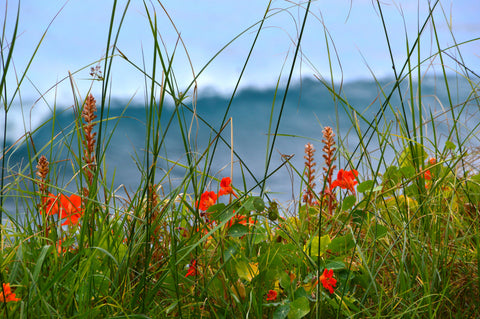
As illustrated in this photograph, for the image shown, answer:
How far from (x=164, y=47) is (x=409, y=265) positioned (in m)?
1.53

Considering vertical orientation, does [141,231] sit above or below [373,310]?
above

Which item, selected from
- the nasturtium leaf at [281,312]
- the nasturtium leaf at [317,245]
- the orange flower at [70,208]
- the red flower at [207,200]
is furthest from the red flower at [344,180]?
the orange flower at [70,208]

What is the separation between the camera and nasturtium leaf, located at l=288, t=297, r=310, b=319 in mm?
1764

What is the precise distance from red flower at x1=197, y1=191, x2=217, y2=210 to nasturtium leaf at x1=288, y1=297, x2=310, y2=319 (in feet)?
2.14

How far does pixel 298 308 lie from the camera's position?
1.79 m

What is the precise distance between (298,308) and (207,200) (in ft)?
2.33

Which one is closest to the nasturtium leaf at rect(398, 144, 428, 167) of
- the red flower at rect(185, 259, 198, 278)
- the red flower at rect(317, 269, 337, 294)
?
the red flower at rect(317, 269, 337, 294)

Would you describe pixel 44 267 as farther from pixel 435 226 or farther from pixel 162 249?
pixel 435 226

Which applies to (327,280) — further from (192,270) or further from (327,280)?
(192,270)

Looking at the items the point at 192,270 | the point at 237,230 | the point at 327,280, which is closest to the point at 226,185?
the point at 237,230

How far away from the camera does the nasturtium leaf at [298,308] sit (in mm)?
1764

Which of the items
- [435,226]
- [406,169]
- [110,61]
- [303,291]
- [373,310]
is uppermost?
[110,61]

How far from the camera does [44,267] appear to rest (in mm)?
2141

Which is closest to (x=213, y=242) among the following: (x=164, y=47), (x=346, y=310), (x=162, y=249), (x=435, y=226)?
(x=162, y=249)
